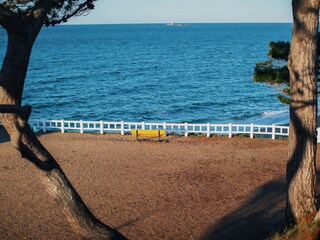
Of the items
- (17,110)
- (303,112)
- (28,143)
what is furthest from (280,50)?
(17,110)

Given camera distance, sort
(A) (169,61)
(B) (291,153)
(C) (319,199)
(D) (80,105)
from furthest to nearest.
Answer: (A) (169,61) → (D) (80,105) → (C) (319,199) → (B) (291,153)

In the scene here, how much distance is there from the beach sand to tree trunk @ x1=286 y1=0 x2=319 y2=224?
1.86 meters

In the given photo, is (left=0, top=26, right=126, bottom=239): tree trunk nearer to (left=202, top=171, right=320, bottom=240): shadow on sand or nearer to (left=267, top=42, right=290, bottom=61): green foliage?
(left=202, top=171, right=320, bottom=240): shadow on sand

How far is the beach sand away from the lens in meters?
12.0

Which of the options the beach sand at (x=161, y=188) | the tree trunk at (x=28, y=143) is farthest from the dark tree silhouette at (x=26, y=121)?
the beach sand at (x=161, y=188)

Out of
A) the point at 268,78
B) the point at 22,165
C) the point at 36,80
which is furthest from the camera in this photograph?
the point at 36,80

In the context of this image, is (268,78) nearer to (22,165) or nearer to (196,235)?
(196,235)

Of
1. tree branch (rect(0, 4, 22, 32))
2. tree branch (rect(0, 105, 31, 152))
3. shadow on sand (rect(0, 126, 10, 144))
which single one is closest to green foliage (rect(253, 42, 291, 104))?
tree branch (rect(0, 4, 22, 32))

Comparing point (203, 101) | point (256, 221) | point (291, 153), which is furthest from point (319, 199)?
point (203, 101)

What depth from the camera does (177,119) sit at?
1516 inches

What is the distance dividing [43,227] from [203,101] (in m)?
34.7

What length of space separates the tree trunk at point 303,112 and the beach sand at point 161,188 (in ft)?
6.11

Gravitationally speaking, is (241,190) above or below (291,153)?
below

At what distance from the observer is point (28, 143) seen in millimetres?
7090
